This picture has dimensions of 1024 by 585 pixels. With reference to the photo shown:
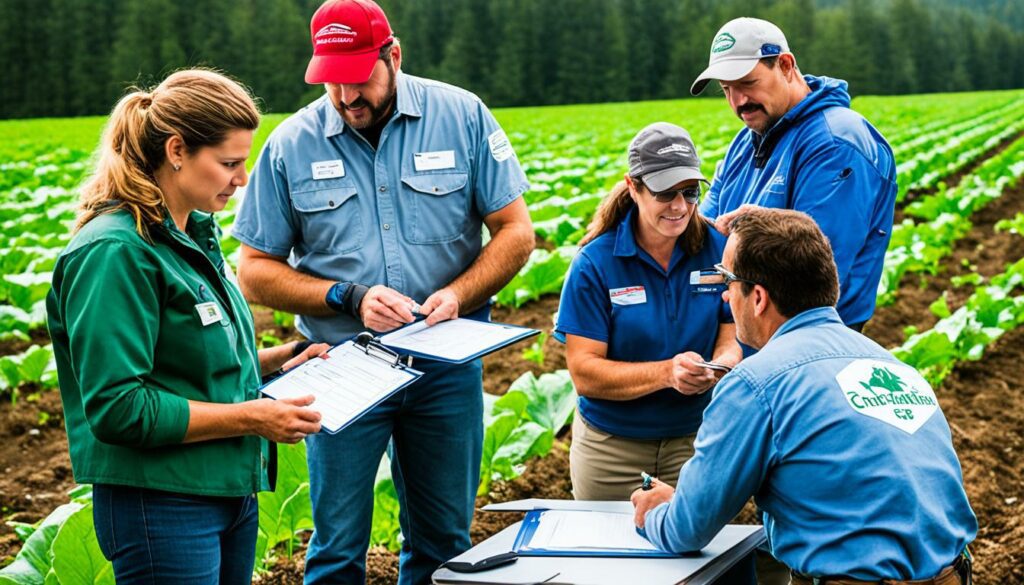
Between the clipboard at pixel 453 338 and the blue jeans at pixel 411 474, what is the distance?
0.21 metres

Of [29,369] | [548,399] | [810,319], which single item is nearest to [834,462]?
[810,319]

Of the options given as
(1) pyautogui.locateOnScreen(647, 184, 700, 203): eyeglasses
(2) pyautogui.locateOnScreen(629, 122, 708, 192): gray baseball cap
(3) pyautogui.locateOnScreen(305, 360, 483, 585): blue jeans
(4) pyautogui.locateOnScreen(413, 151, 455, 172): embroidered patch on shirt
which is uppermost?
(2) pyautogui.locateOnScreen(629, 122, 708, 192): gray baseball cap

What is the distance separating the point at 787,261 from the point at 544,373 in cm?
475

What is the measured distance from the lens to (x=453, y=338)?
10.6ft

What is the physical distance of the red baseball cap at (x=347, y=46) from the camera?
3.25 m

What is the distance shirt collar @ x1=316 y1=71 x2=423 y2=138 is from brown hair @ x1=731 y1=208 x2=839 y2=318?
1.48 meters

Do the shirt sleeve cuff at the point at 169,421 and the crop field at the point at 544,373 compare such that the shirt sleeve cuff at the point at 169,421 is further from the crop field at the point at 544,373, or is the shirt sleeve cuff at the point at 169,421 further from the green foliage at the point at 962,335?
the green foliage at the point at 962,335

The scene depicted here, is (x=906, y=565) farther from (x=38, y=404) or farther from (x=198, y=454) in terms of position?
(x=38, y=404)

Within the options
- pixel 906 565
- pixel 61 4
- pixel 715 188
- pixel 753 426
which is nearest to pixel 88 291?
pixel 753 426

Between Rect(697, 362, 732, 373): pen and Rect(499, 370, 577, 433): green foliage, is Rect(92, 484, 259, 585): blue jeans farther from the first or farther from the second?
Rect(499, 370, 577, 433): green foliage

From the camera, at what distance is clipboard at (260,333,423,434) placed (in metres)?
2.81

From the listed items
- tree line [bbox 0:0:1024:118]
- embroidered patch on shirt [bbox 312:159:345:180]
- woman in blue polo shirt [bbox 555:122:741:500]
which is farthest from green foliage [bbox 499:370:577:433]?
tree line [bbox 0:0:1024:118]

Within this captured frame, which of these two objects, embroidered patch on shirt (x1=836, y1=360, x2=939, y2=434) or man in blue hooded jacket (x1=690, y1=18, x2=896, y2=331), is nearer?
embroidered patch on shirt (x1=836, y1=360, x2=939, y2=434)

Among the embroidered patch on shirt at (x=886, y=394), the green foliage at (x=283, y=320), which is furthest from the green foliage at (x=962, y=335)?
the green foliage at (x=283, y=320)
